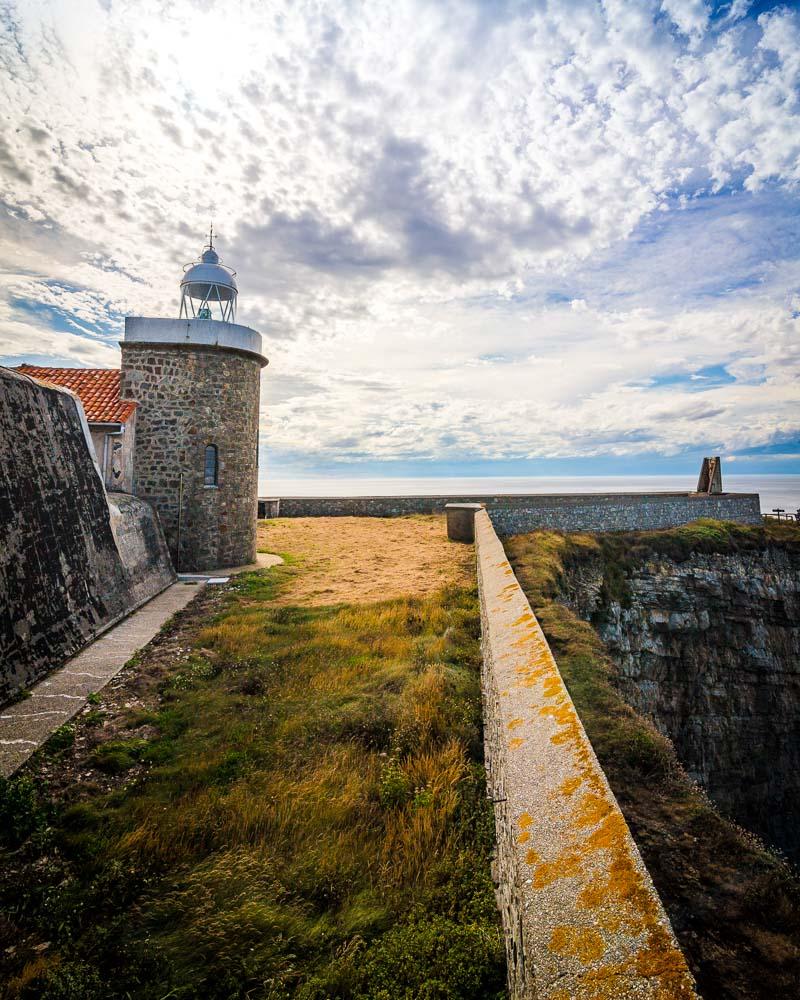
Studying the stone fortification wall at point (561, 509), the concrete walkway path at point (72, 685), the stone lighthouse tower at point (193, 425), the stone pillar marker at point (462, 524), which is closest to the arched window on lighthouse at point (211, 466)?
the stone lighthouse tower at point (193, 425)

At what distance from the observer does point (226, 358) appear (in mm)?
14359

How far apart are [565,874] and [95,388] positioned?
50.5 feet

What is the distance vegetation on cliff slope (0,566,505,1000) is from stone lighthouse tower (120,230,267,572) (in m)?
8.10

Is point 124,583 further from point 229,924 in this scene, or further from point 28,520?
point 229,924

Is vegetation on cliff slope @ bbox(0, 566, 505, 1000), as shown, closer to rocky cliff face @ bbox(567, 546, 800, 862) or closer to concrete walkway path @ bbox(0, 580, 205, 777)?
concrete walkway path @ bbox(0, 580, 205, 777)

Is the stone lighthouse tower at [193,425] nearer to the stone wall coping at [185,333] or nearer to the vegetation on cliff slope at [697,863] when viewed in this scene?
the stone wall coping at [185,333]

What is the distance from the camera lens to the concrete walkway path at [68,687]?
534 cm

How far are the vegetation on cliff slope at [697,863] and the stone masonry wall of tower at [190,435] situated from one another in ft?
34.6

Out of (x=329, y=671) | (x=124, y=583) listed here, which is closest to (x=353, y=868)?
(x=329, y=671)

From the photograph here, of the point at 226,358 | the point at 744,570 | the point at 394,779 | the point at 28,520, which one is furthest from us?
the point at 744,570

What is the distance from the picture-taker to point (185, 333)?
13.9 meters

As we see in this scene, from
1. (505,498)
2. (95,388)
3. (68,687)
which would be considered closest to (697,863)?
(68,687)

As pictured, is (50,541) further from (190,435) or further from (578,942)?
(578,942)

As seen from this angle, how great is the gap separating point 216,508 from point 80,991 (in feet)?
40.7
